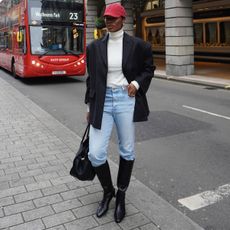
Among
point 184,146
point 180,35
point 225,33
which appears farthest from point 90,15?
point 184,146

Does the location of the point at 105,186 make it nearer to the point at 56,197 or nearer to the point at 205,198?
the point at 56,197

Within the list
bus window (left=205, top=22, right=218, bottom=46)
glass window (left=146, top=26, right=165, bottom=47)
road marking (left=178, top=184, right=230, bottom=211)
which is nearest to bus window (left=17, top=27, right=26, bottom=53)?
road marking (left=178, top=184, right=230, bottom=211)

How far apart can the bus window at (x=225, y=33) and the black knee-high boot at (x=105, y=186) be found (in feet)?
68.8

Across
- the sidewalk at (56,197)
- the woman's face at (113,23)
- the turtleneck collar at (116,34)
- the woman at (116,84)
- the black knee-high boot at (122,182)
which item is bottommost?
the sidewalk at (56,197)

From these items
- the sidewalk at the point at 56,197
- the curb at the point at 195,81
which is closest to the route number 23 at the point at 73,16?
the curb at the point at 195,81

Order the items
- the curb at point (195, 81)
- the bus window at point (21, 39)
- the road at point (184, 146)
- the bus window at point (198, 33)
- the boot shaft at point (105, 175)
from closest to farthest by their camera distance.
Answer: the boot shaft at point (105, 175)
the road at point (184, 146)
the curb at point (195, 81)
the bus window at point (21, 39)
the bus window at point (198, 33)

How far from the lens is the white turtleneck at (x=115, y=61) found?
355 cm

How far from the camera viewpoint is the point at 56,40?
50.2 ft

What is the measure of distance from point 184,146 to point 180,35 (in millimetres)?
Answer: 11852

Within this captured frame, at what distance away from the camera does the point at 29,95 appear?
13.2 m

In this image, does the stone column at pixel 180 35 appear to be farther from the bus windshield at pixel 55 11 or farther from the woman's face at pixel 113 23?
the woman's face at pixel 113 23

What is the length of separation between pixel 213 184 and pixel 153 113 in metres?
4.81

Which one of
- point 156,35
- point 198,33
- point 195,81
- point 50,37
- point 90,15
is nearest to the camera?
point 50,37

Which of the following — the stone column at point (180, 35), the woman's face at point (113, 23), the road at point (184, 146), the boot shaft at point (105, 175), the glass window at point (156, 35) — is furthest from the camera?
the glass window at point (156, 35)
